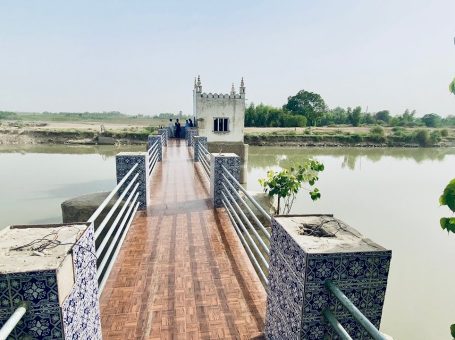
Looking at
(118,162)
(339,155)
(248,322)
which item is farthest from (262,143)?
(248,322)

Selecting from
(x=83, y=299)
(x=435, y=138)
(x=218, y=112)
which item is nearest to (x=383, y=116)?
(x=435, y=138)

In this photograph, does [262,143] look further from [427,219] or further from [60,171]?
[427,219]

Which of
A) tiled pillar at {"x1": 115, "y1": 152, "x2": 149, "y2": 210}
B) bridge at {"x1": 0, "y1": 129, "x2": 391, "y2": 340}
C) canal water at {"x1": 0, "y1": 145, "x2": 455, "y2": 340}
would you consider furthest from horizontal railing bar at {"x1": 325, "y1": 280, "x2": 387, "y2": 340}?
canal water at {"x1": 0, "y1": 145, "x2": 455, "y2": 340}

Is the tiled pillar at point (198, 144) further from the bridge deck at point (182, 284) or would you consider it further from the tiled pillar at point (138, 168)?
the bridge deck at point (182, 284)

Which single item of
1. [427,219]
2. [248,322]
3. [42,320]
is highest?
[42,320]

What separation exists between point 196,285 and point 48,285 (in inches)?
79.9

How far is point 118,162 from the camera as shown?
18.4ft

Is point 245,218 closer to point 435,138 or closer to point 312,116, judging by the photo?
point 435,138

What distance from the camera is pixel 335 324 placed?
175cm

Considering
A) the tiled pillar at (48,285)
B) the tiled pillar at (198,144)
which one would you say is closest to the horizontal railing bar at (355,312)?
the tiled pillar at (48,285)

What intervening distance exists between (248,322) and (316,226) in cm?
124

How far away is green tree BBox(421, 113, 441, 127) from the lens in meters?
74.2

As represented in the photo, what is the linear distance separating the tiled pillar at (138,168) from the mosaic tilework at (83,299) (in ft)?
11.5

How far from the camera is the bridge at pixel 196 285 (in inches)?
63.2
